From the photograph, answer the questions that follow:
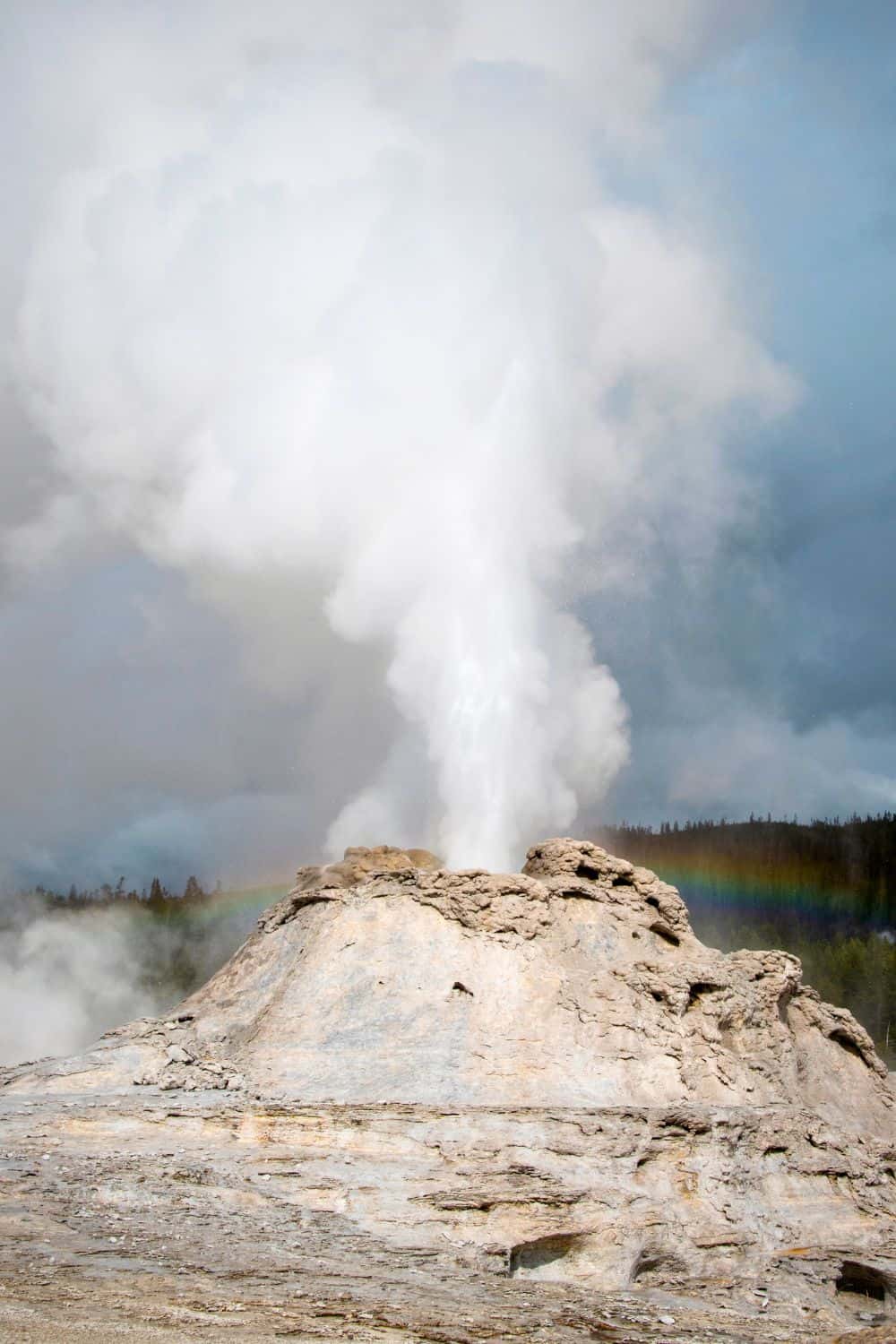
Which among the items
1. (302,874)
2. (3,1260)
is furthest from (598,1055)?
(3,1260)

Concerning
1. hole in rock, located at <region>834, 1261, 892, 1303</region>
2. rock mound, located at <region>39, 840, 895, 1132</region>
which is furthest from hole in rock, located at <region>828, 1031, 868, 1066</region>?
hole in rock, located at <region>834, 1261, 892, 1303</region>

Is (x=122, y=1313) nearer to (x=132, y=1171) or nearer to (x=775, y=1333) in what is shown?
(x=132, y=1171)

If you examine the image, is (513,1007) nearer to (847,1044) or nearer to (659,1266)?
(659,1266)

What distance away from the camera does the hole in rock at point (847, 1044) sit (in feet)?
113

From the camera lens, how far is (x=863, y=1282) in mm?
24797

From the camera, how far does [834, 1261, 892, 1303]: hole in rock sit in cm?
2430

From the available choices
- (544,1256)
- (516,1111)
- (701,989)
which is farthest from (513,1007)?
(544,1256)

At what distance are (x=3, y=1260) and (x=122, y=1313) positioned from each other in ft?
10.4

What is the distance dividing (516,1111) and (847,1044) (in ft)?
46.3

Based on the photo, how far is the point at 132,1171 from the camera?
22312mm

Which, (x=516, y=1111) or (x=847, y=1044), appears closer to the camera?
(x=516, y=1111)

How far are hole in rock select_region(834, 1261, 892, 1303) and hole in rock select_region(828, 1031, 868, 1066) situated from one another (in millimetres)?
9770

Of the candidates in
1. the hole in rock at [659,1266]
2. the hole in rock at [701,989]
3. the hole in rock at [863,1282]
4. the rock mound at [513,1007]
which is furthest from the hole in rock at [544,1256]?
the hole in rock at [701,989]

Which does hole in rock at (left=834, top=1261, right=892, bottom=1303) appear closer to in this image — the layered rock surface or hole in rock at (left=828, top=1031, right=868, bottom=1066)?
the layered rock surface
